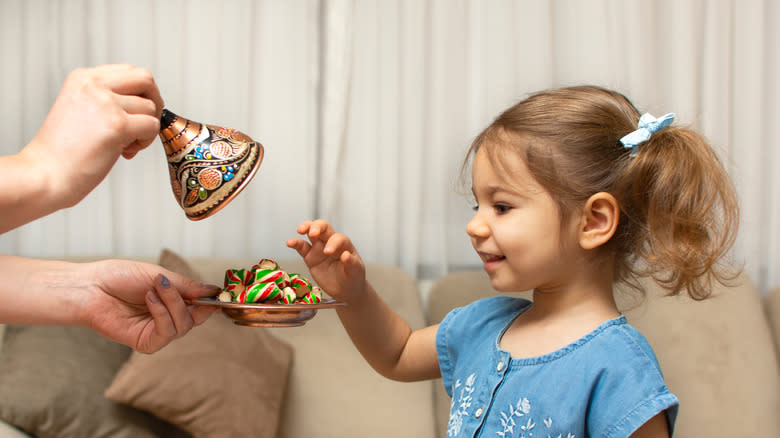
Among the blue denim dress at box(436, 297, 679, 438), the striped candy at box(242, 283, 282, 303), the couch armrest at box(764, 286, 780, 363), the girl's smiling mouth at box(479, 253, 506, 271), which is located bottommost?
the couch armrest at box(764, 286, 780, 363)

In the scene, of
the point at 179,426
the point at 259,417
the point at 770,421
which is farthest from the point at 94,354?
the point at 770,421

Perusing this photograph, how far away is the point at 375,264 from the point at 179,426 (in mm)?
792

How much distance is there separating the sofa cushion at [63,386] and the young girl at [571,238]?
2.94 feet

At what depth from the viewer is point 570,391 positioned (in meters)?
0.95

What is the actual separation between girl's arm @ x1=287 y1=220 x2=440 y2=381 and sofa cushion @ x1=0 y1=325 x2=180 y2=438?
2.68 ft

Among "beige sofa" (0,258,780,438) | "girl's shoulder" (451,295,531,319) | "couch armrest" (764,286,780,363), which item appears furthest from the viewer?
"couch armrest" (764,286,780,363)

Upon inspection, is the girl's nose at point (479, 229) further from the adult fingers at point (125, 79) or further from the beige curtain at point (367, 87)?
the beige curtain at point (367, 87)

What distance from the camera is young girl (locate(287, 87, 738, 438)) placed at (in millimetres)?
979

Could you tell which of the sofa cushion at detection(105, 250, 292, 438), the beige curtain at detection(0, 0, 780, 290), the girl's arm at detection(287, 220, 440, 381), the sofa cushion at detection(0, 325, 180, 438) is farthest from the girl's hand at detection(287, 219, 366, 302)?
the beige curtain at detection(0, 0, 780, 290)

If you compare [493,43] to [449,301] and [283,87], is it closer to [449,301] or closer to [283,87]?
[283,87]

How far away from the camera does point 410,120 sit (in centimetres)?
232

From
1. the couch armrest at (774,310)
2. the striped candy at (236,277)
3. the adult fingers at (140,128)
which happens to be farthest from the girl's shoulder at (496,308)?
the couch armrest at (774,310)

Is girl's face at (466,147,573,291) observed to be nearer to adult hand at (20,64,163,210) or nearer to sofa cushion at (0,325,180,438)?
adult hand at (20,64,163,210)

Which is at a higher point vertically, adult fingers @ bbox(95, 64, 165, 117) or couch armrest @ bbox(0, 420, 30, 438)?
adult fingers @ bbox(95, 64, 165, 117)
